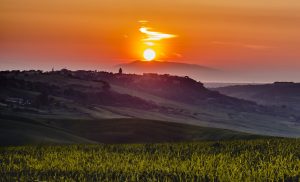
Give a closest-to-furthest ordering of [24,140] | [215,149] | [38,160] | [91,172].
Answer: [91,172] < [38,160] < [215,149] < [24,140]

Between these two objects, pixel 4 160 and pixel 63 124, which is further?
pixel 63 124

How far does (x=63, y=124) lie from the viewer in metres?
147

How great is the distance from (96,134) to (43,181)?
Answer: 10544 cm

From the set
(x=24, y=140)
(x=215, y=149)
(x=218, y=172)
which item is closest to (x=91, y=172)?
(x=218, y=172)

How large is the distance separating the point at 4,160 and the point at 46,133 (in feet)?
210

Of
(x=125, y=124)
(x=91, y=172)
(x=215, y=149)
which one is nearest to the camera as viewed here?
(x=91, y=172)

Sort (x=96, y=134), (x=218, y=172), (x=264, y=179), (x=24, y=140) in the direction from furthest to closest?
1. (x=96, y=134)
2. (x=24, y=140)
3. (x=218, y=172)
4. (x=264, y=179)

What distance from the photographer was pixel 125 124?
141375 millimetres

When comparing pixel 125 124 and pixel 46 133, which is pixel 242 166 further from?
pixel 125 124

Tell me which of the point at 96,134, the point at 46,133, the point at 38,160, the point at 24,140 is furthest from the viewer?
the point at 96,134

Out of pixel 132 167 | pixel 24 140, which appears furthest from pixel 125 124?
pixel 132 167

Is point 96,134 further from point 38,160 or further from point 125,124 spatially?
point 38,160

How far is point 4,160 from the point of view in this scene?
33.4 metres

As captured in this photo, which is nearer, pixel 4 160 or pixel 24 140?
pixel 4 160
